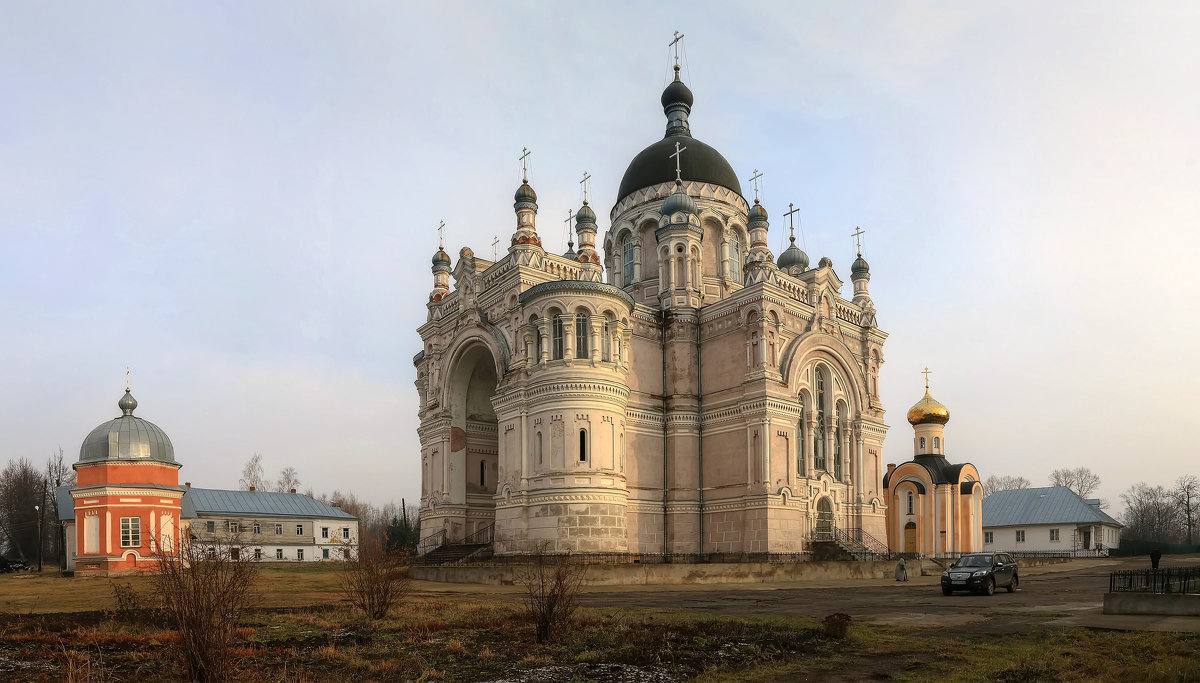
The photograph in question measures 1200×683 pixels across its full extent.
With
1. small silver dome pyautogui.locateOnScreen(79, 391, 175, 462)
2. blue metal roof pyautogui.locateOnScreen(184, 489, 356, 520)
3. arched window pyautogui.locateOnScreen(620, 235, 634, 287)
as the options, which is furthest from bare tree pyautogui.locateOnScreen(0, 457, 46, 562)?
arched window pyautogui.locateOnScreen(620, 235, 634, 287)

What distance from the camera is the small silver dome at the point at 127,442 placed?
4100cm

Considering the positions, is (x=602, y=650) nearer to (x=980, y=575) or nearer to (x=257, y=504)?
(x=980, y=575)

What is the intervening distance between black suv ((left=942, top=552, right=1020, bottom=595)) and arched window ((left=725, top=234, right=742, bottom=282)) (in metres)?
21.3

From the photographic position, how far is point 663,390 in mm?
36625

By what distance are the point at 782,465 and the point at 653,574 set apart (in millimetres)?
8899

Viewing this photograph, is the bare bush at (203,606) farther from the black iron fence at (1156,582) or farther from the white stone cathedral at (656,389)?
the white stone cathedral at (656,389)

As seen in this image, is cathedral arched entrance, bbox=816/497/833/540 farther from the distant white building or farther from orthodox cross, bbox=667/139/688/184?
the distant white building

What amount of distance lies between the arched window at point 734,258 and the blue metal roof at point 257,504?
133ft

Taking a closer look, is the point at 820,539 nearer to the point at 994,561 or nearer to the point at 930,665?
the point at 994,561

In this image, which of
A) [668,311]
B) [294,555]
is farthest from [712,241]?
[294,555]

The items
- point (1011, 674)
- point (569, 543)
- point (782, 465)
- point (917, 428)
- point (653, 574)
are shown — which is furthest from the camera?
point (917, 428)

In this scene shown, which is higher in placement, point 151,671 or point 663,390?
point 663,390

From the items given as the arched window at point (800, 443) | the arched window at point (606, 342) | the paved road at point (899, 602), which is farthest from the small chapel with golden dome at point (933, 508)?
the arched window at point (606, 342)

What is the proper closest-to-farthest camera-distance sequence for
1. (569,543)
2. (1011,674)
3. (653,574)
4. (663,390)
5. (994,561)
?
(1011,674) → (994,561) → (653,574) → (569,543) → (663,390)
